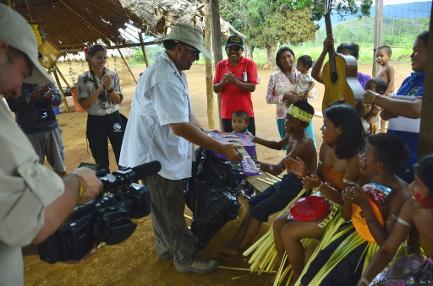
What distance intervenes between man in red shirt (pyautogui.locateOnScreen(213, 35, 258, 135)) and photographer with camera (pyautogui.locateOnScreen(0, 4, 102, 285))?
3.32 m

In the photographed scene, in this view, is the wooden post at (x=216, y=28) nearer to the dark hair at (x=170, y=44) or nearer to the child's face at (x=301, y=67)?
the child's face at (x=301, y=67)

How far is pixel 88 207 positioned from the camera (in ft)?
4.37

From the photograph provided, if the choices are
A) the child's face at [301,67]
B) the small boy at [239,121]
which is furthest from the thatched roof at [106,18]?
the small boy at [239,121]

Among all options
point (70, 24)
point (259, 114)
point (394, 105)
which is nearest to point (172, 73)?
point (394, 105)

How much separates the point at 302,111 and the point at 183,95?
3.43 ft

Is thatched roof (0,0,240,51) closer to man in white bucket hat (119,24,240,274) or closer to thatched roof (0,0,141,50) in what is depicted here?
thatched roof (0,0,141,50)

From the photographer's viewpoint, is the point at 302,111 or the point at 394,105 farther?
the point at 302,111

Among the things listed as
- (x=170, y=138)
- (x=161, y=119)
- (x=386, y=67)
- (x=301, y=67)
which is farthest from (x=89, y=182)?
(x=386, y=67)

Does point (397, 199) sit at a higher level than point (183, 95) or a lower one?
lower

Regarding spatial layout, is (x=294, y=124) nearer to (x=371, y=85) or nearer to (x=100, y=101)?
(x=371, y=85)

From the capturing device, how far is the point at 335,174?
248 cm

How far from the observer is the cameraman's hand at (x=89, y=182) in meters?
1.23

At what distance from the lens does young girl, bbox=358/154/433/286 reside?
1592 mm

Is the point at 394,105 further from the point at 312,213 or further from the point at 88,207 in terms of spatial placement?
the point at 88,207
